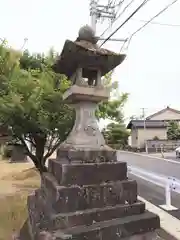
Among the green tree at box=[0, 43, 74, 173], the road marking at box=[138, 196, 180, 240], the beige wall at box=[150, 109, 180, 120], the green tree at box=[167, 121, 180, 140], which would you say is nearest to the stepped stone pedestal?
the road marking at box=[138, 196, 180, 240]

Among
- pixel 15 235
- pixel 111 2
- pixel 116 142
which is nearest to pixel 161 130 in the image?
pixel 116 142

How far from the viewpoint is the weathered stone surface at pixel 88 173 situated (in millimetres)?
3723

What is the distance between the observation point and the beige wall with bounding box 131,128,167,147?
41938mm

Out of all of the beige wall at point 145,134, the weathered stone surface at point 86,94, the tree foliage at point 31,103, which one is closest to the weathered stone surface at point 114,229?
the weathered stone surface at point 86,94

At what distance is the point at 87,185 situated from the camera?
376cm

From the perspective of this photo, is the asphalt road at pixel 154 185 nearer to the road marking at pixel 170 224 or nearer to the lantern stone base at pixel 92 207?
the road marking at pixel 170 224

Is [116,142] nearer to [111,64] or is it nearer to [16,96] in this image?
[16,96]

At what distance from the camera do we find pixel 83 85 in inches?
166

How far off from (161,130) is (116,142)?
61.6 ft

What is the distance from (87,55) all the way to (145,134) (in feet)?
129

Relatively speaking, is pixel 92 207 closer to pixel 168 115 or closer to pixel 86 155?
pixel 86 155

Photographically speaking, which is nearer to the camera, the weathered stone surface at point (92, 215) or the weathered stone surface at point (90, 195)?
the weathered stone surface at point (92, 215)

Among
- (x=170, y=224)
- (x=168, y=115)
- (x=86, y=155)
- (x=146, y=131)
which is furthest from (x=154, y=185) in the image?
(x=168, y=115)

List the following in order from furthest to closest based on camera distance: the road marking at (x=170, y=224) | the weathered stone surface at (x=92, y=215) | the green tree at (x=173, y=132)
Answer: the green tree at (x=173, y=132), the road marking at (x=170, y=224), the weathered stone surface at (x=92, y=215)
